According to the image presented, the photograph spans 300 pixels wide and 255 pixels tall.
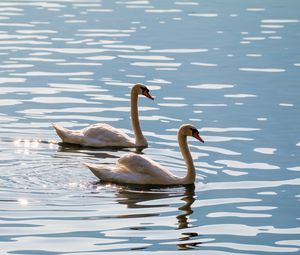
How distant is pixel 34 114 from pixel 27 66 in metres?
8.31

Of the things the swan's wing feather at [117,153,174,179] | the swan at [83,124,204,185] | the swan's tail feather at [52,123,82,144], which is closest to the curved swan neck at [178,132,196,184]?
the swan at [83,124,204,185]

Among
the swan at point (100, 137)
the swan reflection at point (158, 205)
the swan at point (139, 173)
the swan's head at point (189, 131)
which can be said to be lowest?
the swan reflection at point (158, 205)

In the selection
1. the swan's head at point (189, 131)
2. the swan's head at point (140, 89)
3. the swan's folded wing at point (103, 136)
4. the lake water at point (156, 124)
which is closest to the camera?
the lake water at point (156, 124)

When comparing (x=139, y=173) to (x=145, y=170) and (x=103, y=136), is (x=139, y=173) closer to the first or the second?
(x=145, y=170)

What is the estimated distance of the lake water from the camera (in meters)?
17.6

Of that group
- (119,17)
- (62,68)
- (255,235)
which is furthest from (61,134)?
(119,17)

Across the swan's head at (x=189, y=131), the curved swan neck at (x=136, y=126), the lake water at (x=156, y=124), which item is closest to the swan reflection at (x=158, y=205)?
the lake water at (x=156, y=124)

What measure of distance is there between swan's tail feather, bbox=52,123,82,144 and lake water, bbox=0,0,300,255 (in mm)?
224

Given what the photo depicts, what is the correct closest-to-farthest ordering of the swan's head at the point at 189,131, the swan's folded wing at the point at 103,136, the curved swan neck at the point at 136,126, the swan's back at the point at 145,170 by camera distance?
the swan's back at the point at 145,170 → the swan's head at the point at 189,131 → the swan's folded wing at the point at 103,136 → the curved swan neck at the point at 136,126

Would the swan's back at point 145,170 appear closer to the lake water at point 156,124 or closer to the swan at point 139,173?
the swan at point 139,173

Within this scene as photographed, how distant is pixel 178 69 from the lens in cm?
3588

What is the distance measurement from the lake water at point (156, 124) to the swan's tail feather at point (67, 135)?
0.22 metres

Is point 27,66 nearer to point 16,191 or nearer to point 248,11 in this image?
point 16,191

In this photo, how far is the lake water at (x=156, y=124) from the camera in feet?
57.8
